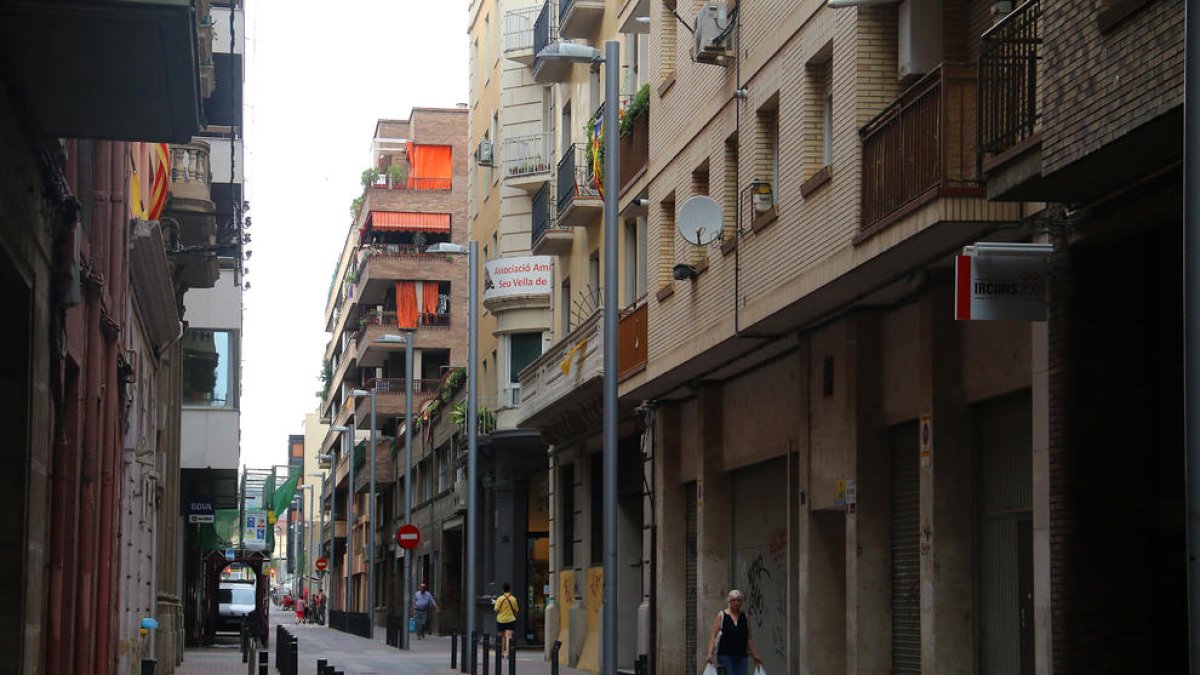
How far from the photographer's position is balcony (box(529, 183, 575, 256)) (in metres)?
38.7

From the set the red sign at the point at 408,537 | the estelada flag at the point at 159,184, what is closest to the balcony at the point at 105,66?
the estelada flag at the point at 159,184

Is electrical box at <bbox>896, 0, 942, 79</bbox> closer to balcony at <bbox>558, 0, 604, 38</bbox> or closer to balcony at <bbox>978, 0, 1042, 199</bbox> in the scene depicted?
balcony at <bbox>978, 0, 1042, 199</bbox>

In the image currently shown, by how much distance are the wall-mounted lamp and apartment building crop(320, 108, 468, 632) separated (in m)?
39.2

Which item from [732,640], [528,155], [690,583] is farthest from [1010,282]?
[528,155]

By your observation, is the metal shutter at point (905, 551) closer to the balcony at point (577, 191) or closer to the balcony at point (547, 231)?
the balcony at point (577, 191)

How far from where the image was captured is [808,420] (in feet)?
74.1

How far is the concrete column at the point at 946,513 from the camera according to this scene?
18266mm

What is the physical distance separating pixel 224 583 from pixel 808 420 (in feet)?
159

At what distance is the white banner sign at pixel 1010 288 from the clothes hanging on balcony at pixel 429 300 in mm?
56208

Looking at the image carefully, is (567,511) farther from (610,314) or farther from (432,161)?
(432,161)

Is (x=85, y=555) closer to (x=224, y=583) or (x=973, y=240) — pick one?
(x=973, y=240)

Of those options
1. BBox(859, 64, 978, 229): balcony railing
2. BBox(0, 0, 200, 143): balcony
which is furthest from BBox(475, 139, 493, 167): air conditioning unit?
BBox(0, 0, 200, 143): balcony

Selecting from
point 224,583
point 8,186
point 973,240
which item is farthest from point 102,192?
point 224,583

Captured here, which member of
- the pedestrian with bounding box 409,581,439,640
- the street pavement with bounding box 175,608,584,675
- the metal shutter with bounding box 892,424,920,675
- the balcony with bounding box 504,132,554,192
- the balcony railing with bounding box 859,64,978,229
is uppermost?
the balcony with bounding box 504,132,554,192
